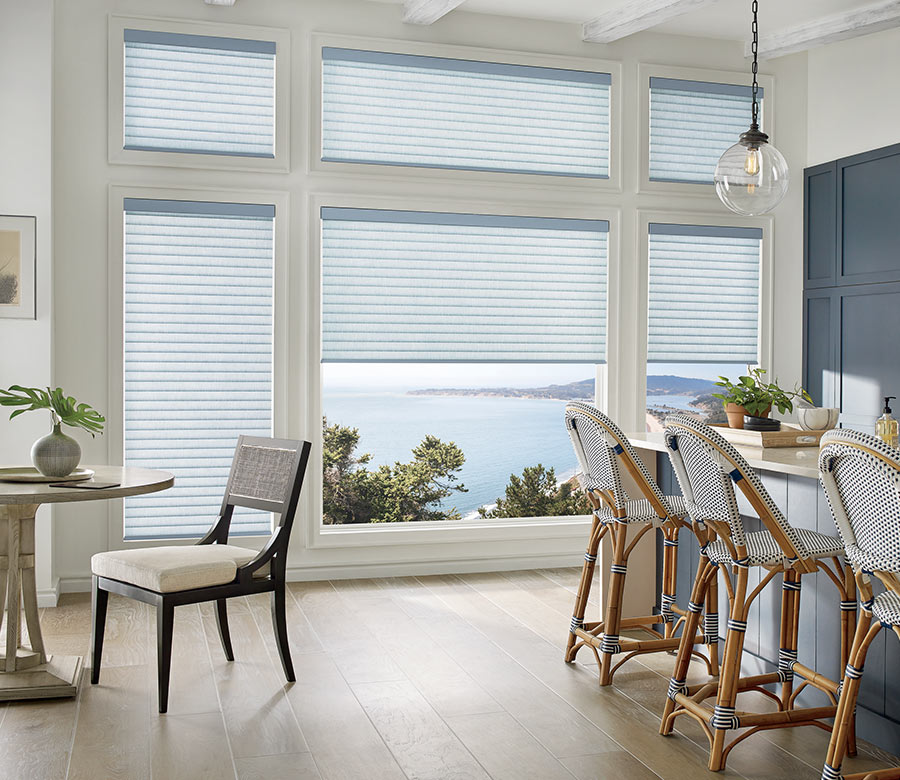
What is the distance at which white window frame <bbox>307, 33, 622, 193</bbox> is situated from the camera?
5121 millimetres

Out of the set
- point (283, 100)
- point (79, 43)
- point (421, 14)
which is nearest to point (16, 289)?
point (79, 43)

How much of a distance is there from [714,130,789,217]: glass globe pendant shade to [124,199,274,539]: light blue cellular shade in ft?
8.19

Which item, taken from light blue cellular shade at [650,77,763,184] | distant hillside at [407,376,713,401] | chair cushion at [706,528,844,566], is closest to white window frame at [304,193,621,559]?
light blue cellular shade at [650,77,763,184]

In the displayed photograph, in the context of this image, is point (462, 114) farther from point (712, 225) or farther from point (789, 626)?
point (789, 626)

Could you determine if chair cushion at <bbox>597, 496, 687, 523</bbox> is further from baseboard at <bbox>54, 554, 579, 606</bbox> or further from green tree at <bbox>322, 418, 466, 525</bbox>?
green tree at <bbox>322, 418, 466, 525</bbox>

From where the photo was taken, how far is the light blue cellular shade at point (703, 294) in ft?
18.8

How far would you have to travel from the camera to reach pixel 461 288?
5402 mm

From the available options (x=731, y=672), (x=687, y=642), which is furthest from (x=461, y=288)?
(x=731, y=672)

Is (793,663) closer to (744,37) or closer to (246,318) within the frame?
(246,318)

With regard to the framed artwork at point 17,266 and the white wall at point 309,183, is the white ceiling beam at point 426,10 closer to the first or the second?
the white wall at point 309,183

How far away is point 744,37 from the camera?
5797 mm

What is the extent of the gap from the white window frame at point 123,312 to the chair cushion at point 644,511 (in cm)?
218

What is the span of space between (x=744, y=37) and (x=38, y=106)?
4.04 metres

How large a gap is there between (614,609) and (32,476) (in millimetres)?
2120
